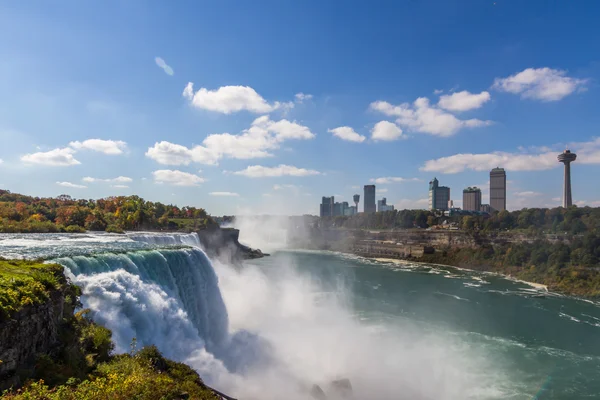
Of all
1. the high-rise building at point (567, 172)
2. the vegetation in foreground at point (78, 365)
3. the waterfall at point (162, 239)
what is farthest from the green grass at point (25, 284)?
the high-rise building at point (567, 172)

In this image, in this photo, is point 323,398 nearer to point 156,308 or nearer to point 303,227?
point 156,308

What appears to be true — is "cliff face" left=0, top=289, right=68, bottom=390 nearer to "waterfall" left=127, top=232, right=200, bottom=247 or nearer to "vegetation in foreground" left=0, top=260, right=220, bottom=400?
"vegetation in foreground" left=0, top=260, right=220, bottom=400

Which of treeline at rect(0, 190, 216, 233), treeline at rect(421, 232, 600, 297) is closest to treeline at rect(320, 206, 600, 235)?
treeline at rect(421, 232, 600, 297)

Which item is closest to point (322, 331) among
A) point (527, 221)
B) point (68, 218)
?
point (68, 218)

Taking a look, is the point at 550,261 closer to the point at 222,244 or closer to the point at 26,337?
the point at 222,244

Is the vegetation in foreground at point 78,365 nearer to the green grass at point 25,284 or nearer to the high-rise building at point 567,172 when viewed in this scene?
the green grass at point 25,284
